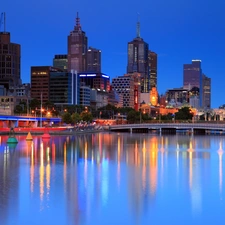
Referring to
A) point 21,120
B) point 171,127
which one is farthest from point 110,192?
point 21,120

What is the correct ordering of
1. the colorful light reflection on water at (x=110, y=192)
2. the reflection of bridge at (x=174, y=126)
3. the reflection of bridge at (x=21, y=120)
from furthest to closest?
the reflection of bridge at (x=21, y=120) → the reflection of bridge at (x=174, y=126) → the colorful light reflection on water at (x=110, y=192)

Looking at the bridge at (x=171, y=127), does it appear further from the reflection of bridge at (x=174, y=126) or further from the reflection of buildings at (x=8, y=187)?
the reflection of buildings at (x=8, y=187)

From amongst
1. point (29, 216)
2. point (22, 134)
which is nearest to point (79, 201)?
point (29, 216)

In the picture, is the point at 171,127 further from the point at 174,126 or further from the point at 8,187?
the point at 8,187

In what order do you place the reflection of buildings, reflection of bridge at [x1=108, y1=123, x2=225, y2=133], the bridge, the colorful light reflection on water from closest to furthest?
the colorful light reflection on water < the reflection of buildings < reflection of bridge at [x1=108, y1=123, x2=225, y2=133] < the bridge

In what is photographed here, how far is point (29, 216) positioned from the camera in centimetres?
2608

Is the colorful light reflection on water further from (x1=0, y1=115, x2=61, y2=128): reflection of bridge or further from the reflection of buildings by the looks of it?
(x1=0, y1=115, x2=61, y2=128): reflection of bridge

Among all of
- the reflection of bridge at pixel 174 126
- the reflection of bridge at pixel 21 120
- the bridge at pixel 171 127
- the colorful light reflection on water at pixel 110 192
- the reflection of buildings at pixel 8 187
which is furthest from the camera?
the reflection of bridge at pixel 21 120

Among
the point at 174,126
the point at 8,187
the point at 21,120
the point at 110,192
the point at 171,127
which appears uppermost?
the point at 21,120

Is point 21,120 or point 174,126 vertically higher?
point 21,120

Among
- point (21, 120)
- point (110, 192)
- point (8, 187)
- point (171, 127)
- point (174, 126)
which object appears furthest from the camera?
point (21, 120)

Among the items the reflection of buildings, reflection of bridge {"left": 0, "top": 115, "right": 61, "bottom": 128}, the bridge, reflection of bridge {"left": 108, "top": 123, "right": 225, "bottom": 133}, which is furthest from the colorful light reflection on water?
reflection of bridge {"left": 0, "top": 115, "right": 61, "bottom": 128}

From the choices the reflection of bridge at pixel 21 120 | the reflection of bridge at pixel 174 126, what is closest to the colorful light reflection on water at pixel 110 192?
the reflection of bridge at pixel 174 126

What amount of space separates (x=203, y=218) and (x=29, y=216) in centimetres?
973
